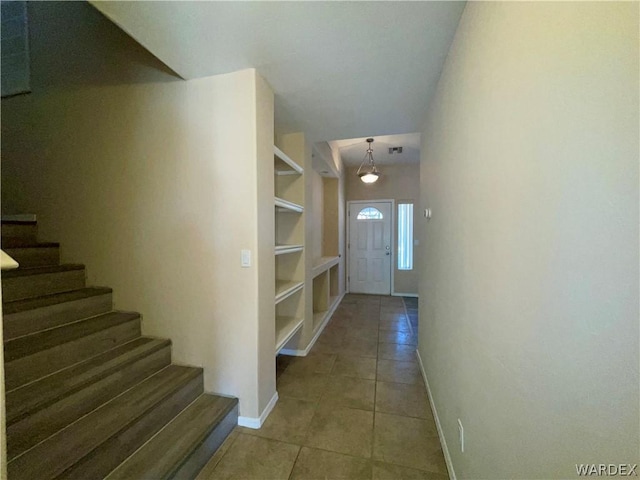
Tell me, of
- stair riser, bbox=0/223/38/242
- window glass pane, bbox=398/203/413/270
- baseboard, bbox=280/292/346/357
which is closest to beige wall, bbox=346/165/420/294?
window glass pane, bbox=398/203/413/270

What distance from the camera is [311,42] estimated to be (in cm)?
145

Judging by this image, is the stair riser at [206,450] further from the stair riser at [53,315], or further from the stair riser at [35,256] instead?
the stair riser at [35,256]

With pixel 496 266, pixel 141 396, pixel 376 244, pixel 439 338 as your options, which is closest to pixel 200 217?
pixel 141 396

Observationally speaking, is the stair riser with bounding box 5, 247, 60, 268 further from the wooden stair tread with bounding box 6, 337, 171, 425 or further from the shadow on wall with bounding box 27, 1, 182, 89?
the shadow on wall with bounding box 27, 1, 182, 89

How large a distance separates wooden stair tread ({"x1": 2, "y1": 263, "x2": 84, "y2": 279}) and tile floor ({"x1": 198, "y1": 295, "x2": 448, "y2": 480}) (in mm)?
1868

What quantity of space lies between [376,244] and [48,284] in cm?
534

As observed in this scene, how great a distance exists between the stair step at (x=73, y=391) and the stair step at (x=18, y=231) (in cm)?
149

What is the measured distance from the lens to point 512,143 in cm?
78

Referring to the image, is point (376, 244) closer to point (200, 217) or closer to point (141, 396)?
point (200, 217)

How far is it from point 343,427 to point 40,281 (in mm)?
2514

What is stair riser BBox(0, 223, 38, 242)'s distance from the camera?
206cm

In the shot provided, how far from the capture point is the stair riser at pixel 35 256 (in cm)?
196

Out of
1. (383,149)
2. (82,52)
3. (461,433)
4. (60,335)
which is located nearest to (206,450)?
(60,335)

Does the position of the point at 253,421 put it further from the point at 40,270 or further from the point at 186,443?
the point at 40,270
